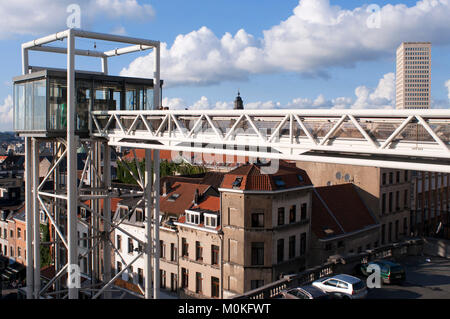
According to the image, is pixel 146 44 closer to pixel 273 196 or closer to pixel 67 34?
pixel 67 34

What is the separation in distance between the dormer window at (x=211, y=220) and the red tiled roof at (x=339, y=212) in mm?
7739

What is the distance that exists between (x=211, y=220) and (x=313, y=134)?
1042 inches

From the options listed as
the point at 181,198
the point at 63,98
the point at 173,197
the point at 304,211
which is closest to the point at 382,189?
the point at 304,211

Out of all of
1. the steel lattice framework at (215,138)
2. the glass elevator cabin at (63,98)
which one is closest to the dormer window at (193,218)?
the steel lattice framework at (215,138)

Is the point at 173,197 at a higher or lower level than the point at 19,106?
lower

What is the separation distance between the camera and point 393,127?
28.7ft

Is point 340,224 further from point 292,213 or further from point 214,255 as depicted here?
point 214,255

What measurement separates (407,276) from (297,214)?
15.4 metres

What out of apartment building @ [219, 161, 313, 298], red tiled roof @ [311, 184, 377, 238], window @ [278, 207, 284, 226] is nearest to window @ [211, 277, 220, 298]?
apartment building @ [219, 161, 313, 298]

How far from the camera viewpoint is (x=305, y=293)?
1619cm

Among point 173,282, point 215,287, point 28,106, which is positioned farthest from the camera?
point 173,282

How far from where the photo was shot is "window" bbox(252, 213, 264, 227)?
109 ft

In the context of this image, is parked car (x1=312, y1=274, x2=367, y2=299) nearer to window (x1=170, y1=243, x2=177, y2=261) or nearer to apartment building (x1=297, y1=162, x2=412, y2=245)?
window (x1=170, y1=243, x2=177, y2=261)

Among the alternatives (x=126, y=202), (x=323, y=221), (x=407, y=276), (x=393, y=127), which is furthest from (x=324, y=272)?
(x=126, y=202)
